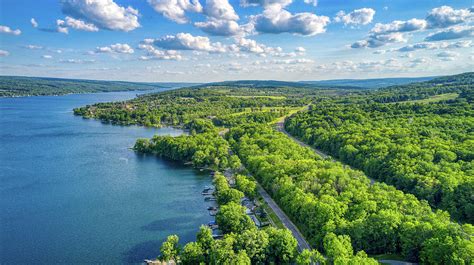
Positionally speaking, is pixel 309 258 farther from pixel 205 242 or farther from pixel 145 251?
pixel 145 251

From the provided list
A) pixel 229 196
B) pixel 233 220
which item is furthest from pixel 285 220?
pixel 233 220

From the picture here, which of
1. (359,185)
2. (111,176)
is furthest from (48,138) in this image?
(359,185)

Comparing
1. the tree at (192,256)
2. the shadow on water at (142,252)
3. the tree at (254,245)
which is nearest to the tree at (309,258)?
the tree at (254,245)

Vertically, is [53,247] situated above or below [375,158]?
below

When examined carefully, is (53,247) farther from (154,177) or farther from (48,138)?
(48,138)

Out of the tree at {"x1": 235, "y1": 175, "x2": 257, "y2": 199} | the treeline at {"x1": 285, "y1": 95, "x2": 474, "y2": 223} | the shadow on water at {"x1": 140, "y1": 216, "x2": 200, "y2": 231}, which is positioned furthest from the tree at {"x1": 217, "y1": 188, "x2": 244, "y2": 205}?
the treeline at {"x1": 285, "y1": 95, "x2": 474, "y2": 223}

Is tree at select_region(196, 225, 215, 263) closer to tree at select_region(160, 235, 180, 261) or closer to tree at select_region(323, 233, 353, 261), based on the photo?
tree at select_region(160, 235, 180, 261)
